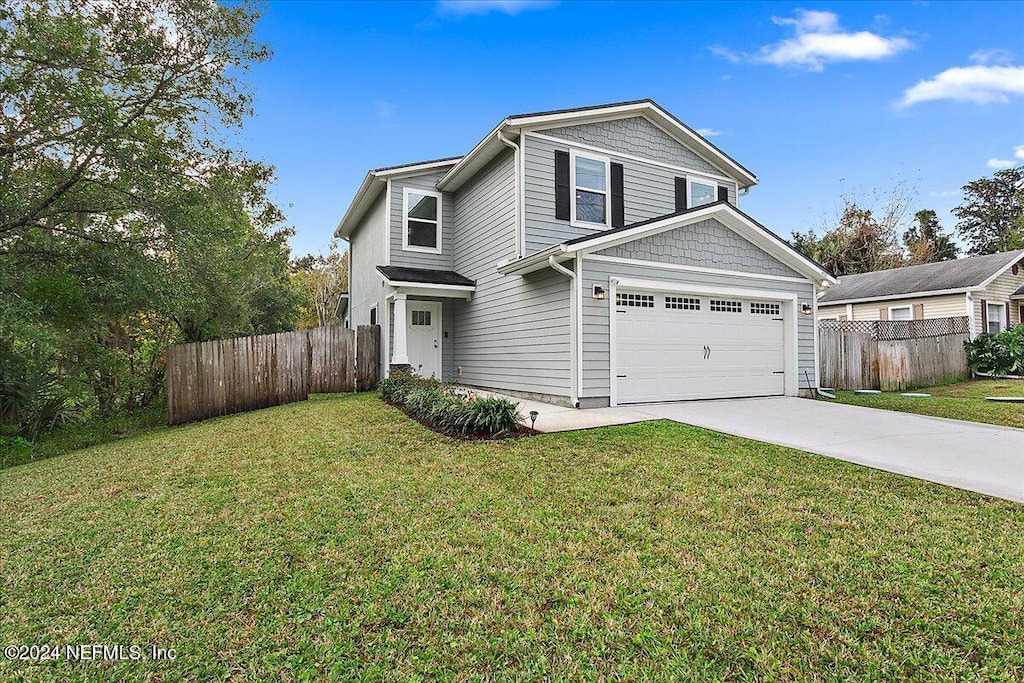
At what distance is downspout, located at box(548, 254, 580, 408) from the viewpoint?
828cm

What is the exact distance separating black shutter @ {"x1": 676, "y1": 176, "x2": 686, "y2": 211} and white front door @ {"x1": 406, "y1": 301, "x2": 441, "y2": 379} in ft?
22.0

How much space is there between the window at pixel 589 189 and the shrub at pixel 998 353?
1227 cm

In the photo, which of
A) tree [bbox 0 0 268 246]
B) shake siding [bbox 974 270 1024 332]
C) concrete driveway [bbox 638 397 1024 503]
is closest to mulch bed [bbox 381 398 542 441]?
concrete driveway [bbox 638 397 1024 503]

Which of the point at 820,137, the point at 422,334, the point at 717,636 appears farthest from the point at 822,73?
the point at 717,636

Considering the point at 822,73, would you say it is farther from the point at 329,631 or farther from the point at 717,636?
the point at 329,631

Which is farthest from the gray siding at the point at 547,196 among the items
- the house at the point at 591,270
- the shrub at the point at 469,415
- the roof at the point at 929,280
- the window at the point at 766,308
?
the roof at the point at 929,280

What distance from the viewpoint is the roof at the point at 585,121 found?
9.78 m

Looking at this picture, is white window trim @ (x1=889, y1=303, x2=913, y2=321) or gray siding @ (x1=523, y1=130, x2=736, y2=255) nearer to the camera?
gray siding @ (x1=523, y1=130, x2=736, y2=255)

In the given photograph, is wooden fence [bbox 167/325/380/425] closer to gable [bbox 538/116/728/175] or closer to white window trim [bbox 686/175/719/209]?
gable [bbox 538/116/728/175]

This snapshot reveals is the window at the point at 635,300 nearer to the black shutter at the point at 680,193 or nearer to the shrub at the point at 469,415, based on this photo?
the shrub at the point at 469,415

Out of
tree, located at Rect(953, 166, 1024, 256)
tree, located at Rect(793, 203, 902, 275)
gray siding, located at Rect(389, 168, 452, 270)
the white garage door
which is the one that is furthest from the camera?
tree, located at Rect(953, 166, 1024, 256)

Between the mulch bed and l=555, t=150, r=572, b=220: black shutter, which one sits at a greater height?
l=555, t=150, r=572, b=220: black shutter

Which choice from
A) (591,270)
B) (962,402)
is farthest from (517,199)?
(962,402)

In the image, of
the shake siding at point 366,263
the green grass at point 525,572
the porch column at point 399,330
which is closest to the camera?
the green grass at point 525,572
